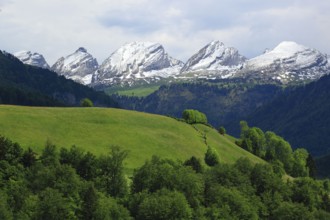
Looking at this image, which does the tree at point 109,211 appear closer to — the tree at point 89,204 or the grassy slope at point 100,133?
the tree at point 89,204

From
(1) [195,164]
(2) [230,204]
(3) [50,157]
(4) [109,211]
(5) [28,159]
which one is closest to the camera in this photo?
(4) [109,211]

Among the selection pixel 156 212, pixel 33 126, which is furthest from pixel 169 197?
pixel 33 126

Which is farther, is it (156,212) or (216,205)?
(216,205)

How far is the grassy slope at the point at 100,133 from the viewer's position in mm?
158250

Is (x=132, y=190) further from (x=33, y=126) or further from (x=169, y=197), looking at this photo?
(x=33, y=126)

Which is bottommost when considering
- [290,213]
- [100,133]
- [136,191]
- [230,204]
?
[290,213]

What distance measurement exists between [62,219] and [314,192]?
3205 inches

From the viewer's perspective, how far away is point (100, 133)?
571 feet

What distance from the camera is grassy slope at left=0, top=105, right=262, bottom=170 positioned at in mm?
158250

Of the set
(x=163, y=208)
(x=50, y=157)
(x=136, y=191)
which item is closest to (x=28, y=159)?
(x=50, y=157)

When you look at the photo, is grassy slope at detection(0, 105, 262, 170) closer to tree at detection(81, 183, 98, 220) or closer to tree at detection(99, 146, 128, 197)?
tree at detection(99, 146, 128, 197)

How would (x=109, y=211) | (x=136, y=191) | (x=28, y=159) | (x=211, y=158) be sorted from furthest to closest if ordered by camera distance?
(x=211, y=158)
(x=28, y=159)
(x=136, y=191)
(x=109, y=211)

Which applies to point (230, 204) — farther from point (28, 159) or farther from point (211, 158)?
point (211, 158)

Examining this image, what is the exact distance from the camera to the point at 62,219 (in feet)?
320
